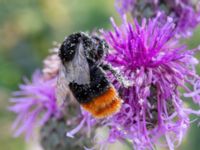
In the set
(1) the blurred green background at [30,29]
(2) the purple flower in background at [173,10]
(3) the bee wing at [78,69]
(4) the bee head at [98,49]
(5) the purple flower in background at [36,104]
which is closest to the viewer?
(3) the bee wing at [78,69]

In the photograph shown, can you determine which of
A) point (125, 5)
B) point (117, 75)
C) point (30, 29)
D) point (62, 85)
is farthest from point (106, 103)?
point (30, 29)

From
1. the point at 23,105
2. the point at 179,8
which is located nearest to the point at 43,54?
the point at 23,105

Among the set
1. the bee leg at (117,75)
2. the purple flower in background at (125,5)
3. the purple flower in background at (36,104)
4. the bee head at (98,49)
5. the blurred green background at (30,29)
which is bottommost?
the bee leg at (117,75)

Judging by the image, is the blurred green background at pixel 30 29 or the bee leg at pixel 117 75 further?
the blurred green background at pixel 30 29

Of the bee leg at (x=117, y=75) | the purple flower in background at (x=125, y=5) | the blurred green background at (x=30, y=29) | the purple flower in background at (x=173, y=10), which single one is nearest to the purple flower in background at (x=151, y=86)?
the bee leg at (x=117, y=75)

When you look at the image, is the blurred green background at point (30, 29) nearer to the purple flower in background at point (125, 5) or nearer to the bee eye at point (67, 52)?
the purple flower in background at point (125, 5)

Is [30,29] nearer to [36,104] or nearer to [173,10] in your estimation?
[36,104]

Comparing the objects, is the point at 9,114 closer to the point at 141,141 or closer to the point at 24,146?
the point at 24,146

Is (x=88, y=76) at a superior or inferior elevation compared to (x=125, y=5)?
inferior
